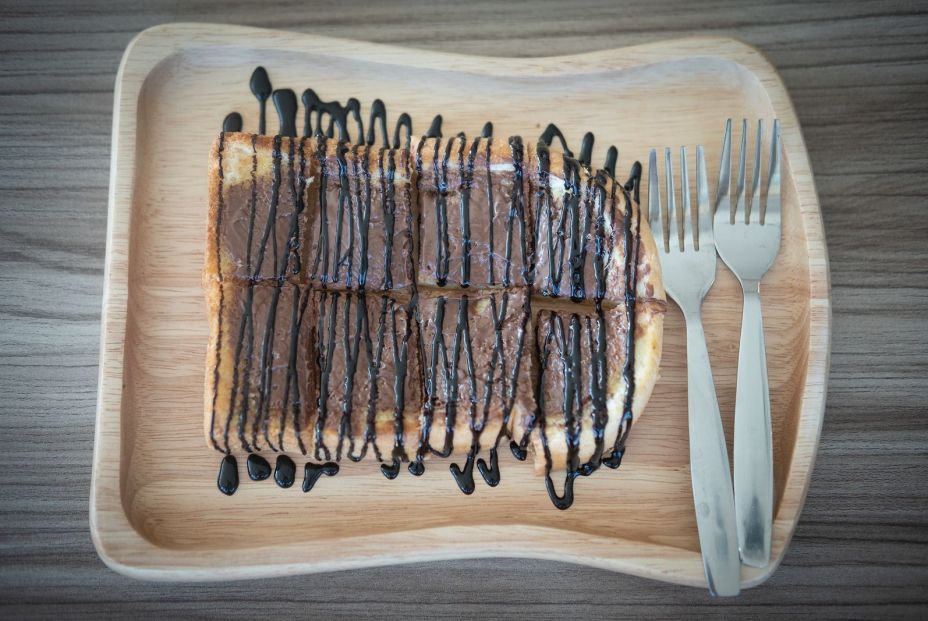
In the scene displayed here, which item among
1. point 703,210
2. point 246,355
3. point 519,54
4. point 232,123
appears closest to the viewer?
point 246,355

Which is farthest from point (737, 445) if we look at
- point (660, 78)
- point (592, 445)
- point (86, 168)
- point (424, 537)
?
point (86, 168)

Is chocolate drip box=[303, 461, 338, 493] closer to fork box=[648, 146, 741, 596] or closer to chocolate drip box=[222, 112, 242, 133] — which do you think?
fork box=[648, 146, 741, 596]

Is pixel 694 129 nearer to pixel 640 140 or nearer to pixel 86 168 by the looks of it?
pixel 640 140

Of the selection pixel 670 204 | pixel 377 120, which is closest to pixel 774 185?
pixel 670 204

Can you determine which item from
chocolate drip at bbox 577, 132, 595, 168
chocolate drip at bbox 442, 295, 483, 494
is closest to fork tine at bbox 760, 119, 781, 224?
chocolate drip at bbox 577, 132, 595, 168

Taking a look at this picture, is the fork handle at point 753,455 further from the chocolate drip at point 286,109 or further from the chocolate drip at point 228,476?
the chocolate drip at point 286,109

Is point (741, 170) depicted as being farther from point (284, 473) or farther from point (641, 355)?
point (284, 473)
